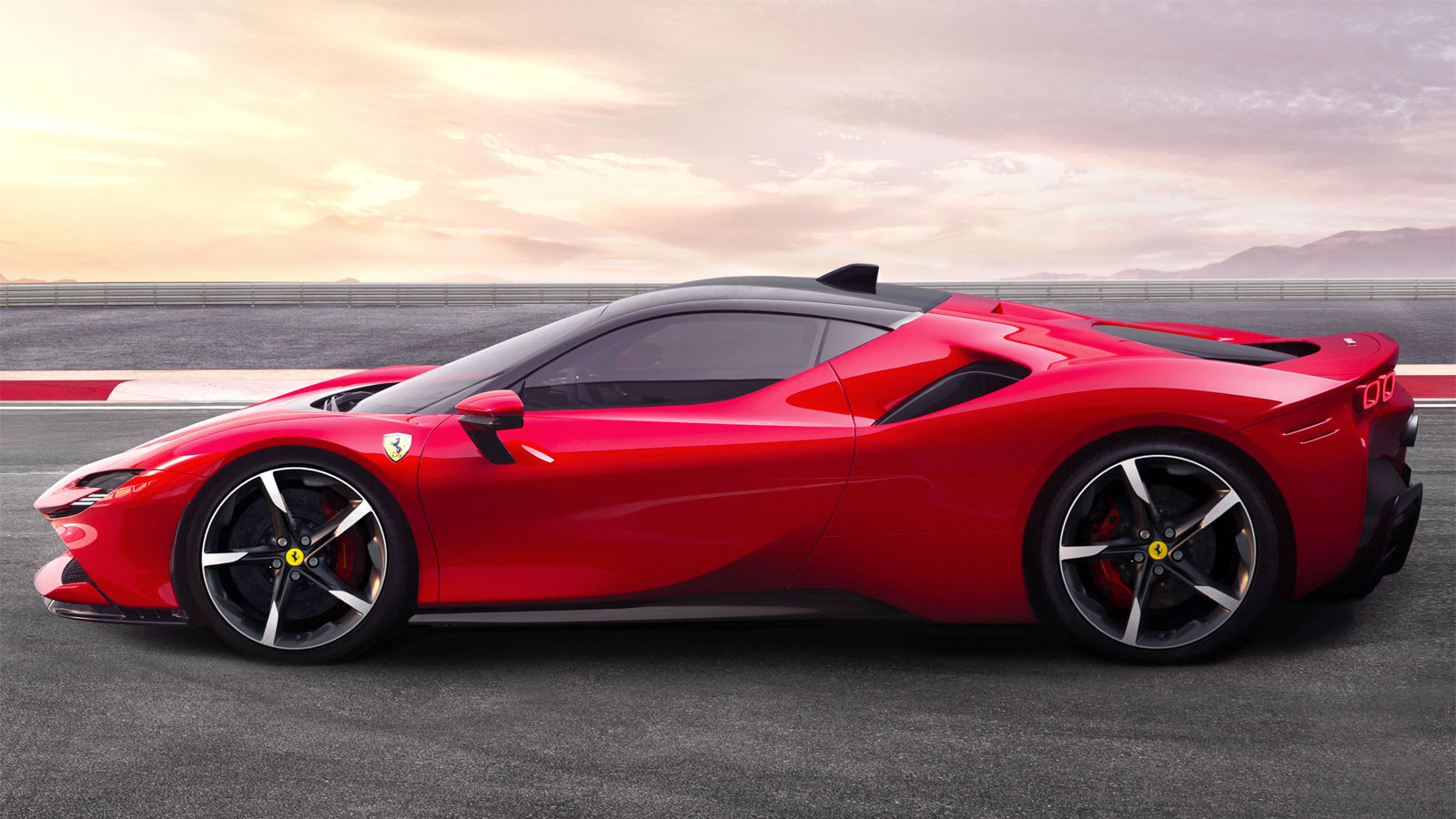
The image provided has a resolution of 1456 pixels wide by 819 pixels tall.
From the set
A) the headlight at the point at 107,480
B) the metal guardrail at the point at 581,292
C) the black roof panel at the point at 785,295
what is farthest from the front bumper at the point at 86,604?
the metal guardrail at the point at 581,292

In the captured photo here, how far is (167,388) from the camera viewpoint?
11.5m

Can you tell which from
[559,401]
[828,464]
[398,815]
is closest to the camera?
[398,815]


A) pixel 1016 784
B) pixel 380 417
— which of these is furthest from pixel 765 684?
pixel 380 417

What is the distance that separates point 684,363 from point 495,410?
28.9 inches

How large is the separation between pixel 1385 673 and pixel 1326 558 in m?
0.40

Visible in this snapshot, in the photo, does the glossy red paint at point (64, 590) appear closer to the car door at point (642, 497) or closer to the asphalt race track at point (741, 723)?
the asphalt race track at point (741, 723)

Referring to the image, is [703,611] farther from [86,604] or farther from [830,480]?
[86,604]

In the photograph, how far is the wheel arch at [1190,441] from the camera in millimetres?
3463

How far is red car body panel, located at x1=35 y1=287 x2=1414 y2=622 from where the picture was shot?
3.43 meters

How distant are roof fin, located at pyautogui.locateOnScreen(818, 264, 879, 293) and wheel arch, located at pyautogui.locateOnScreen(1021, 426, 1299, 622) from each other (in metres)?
1.07

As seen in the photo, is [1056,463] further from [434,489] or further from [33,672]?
[33,672]

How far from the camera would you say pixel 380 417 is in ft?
11.9

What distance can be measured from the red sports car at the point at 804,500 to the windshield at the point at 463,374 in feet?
0.24

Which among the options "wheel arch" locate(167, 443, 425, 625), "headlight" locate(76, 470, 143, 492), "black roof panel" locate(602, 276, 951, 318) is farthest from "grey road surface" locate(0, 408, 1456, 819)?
"black roof panel" locate(602, 276, 951, 318)
